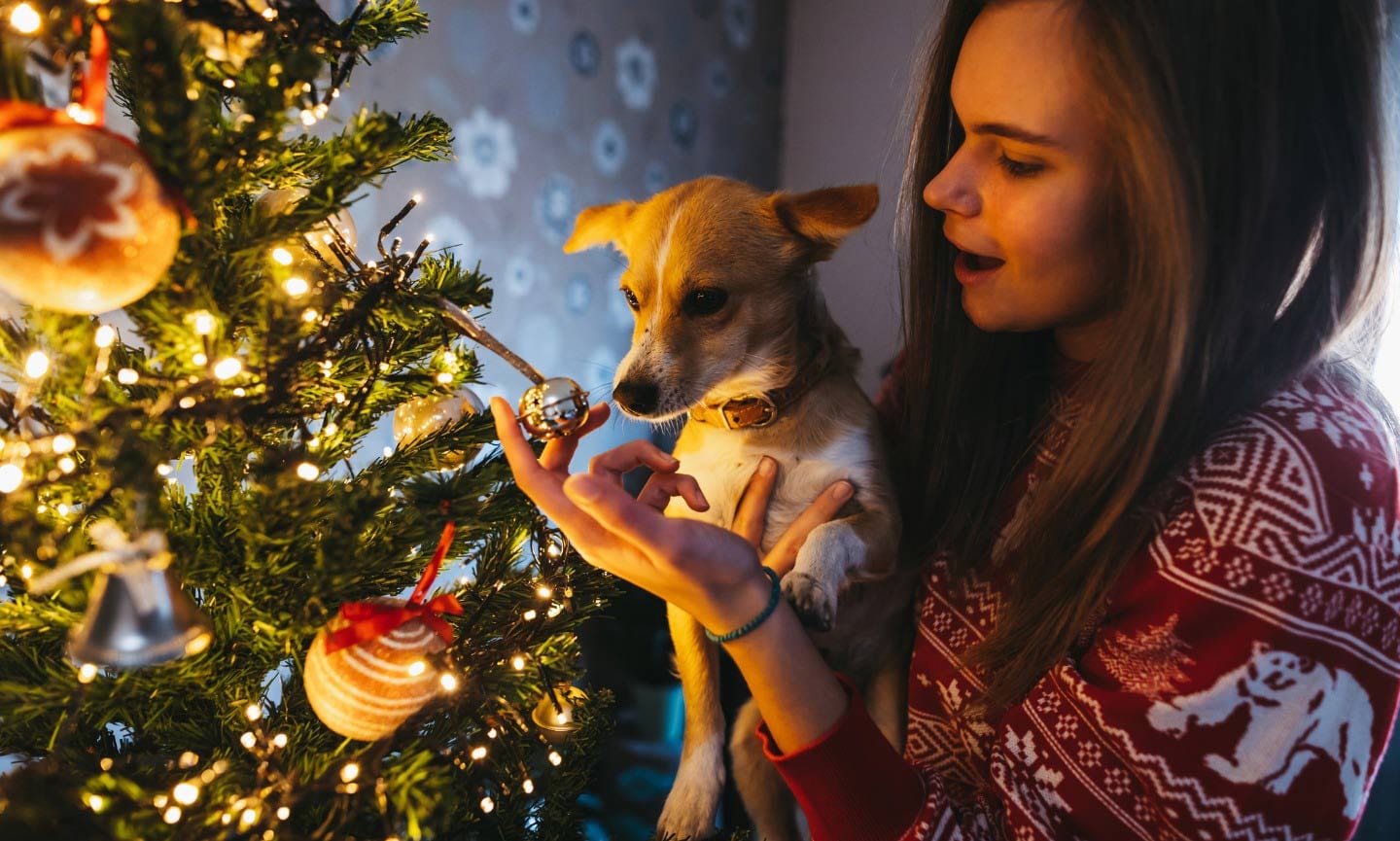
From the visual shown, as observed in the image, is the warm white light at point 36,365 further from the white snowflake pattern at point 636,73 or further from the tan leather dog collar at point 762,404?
the white snowflake pattern at point 636,73

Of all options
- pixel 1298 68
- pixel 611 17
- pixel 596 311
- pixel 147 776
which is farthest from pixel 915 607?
pixel 611 17

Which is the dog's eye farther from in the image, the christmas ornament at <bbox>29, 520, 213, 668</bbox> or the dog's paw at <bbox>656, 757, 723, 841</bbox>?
the christmas ornament at <bbox>29, 520, 213, 668</bbox>

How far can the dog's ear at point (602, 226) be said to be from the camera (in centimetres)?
165

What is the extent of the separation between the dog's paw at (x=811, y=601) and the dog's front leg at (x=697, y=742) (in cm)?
24

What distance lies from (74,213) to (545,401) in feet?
1.19

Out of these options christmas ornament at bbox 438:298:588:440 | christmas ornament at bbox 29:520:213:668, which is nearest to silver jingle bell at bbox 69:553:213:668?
christmas ornament at bbox 29:520:213:668

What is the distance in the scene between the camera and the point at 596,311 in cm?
259

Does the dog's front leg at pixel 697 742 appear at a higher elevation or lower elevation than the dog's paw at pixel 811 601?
lower

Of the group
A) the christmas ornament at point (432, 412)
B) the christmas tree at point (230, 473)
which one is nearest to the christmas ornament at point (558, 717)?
the christmas tree at point (230, 473)

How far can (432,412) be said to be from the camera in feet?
2.98

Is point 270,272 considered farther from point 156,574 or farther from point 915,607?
point 915,607

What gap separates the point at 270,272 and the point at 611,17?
215 cm

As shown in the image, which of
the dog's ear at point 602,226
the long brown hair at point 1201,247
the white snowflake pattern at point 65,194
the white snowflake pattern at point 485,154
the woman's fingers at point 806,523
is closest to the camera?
the white snowflake pattern at point 65,194

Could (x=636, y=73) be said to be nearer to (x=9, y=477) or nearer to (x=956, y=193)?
(x=956, y=193)
